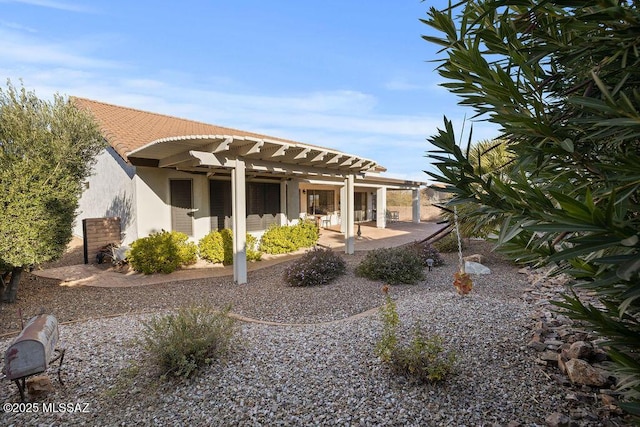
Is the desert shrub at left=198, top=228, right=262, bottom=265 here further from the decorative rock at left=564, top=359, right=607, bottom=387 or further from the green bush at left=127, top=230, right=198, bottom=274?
the decorative rock at left=564, top=359, right=607, bottom=387

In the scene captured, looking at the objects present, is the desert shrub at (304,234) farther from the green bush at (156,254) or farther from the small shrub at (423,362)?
the small shrub at (423,362)

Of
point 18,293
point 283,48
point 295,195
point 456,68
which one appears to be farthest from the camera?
point 295,195

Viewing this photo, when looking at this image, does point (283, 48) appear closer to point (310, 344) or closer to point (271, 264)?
point (271, 264)

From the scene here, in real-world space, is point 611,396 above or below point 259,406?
above

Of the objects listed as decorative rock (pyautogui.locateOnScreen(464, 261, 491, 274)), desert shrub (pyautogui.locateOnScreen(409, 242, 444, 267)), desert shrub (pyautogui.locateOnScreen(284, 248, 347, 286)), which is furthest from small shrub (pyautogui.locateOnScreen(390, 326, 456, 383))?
desert shrub (pyautogui.locateOnScreen(409, 242, 444, 267))

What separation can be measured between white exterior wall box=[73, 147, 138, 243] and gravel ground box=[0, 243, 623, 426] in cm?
497

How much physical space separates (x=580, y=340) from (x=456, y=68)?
323cm

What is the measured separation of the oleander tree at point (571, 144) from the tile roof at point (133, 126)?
29.9ft

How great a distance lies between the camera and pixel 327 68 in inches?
400

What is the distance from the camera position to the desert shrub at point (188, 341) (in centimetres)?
311

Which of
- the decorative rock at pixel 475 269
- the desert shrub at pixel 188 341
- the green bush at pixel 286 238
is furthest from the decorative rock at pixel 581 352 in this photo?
the green bush at pixel 286 238

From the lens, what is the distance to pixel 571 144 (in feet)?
4.32

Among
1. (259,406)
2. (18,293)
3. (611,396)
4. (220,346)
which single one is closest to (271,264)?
(18,293)

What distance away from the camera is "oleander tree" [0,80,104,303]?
5.61m
